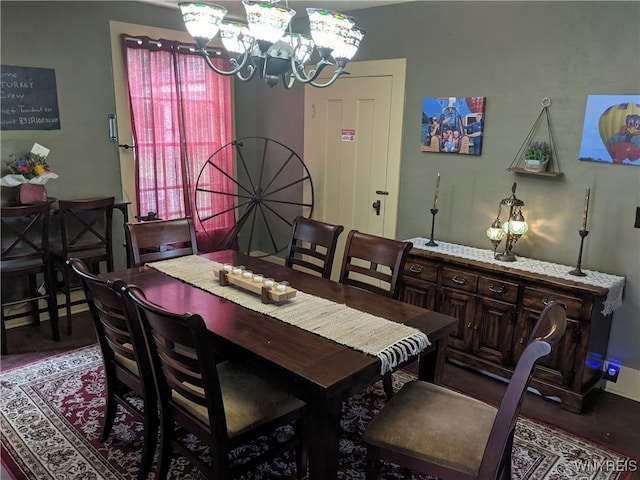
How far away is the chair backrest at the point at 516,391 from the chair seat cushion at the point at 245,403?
0.74 metres

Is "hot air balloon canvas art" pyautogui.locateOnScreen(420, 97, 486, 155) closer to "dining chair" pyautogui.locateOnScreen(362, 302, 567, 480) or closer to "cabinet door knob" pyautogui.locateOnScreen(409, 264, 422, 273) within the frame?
"cabinet door knob" pyautogui.locateOnScreen(409, 264, 422, 273)

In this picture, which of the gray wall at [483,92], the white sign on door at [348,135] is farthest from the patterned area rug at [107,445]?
the white sign on door at [348,135]

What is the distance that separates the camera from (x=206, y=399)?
1706 millimetres

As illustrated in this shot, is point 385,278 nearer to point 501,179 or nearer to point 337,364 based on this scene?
point 337,364

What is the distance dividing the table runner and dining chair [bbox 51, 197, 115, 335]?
4.42 ft

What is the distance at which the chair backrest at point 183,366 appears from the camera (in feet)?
5.28

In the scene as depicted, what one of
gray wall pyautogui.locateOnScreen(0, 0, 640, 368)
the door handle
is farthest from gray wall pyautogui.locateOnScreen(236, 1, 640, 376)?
the door handle

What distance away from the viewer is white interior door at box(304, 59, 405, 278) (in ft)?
13.1

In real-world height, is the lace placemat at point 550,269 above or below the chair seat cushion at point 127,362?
above

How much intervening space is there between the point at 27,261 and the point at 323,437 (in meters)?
2.69

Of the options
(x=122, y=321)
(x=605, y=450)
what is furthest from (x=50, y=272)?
(x=605, y=450)

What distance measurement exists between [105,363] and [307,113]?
2.95 meters

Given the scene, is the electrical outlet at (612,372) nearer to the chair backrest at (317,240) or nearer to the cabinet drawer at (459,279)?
the cabinet drawer at (459,279)

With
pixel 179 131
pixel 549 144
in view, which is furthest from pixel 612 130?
pixel 179 131
